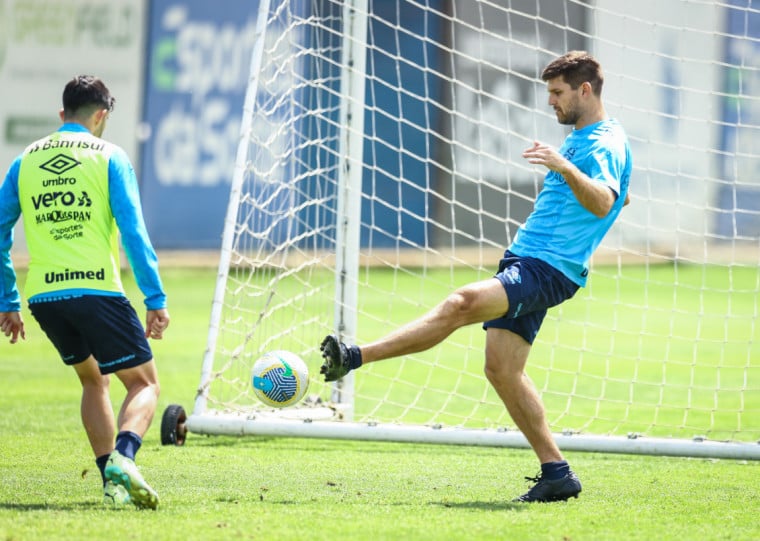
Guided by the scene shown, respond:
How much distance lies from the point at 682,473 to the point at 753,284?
1507 centimetres

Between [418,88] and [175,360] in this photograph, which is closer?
[175,360]

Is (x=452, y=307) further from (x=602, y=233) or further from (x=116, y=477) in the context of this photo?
(x=116, y=477)

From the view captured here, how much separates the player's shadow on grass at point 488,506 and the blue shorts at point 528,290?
80cm

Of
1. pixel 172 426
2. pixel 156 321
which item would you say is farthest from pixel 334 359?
pixel 172 426

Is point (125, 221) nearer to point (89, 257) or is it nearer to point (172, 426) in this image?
point (89, 257)

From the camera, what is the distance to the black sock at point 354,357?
5410 millimetres

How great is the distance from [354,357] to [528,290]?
892 mm

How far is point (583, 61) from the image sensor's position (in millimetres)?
5777

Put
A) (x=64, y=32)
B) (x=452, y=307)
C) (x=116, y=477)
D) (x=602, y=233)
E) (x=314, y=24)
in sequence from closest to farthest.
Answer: (x=116, y=477), (x=452, y=307), (x=602, y=233), (x=314, y=24), (x=64, y=32)

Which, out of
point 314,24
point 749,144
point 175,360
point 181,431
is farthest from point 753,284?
point 181,431

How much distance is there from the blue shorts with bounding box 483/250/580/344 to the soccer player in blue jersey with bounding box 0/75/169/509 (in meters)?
1.63

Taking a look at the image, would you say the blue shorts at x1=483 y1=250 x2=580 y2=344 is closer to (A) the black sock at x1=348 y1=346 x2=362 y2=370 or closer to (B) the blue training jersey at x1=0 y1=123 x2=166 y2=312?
(A) the black sock at x1=348 y1=346 x2=362 y2=370

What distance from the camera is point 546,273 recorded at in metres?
5.64

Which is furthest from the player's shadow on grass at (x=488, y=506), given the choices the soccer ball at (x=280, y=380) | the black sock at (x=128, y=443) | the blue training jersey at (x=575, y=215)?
the black sock at (x=128, y=443)
